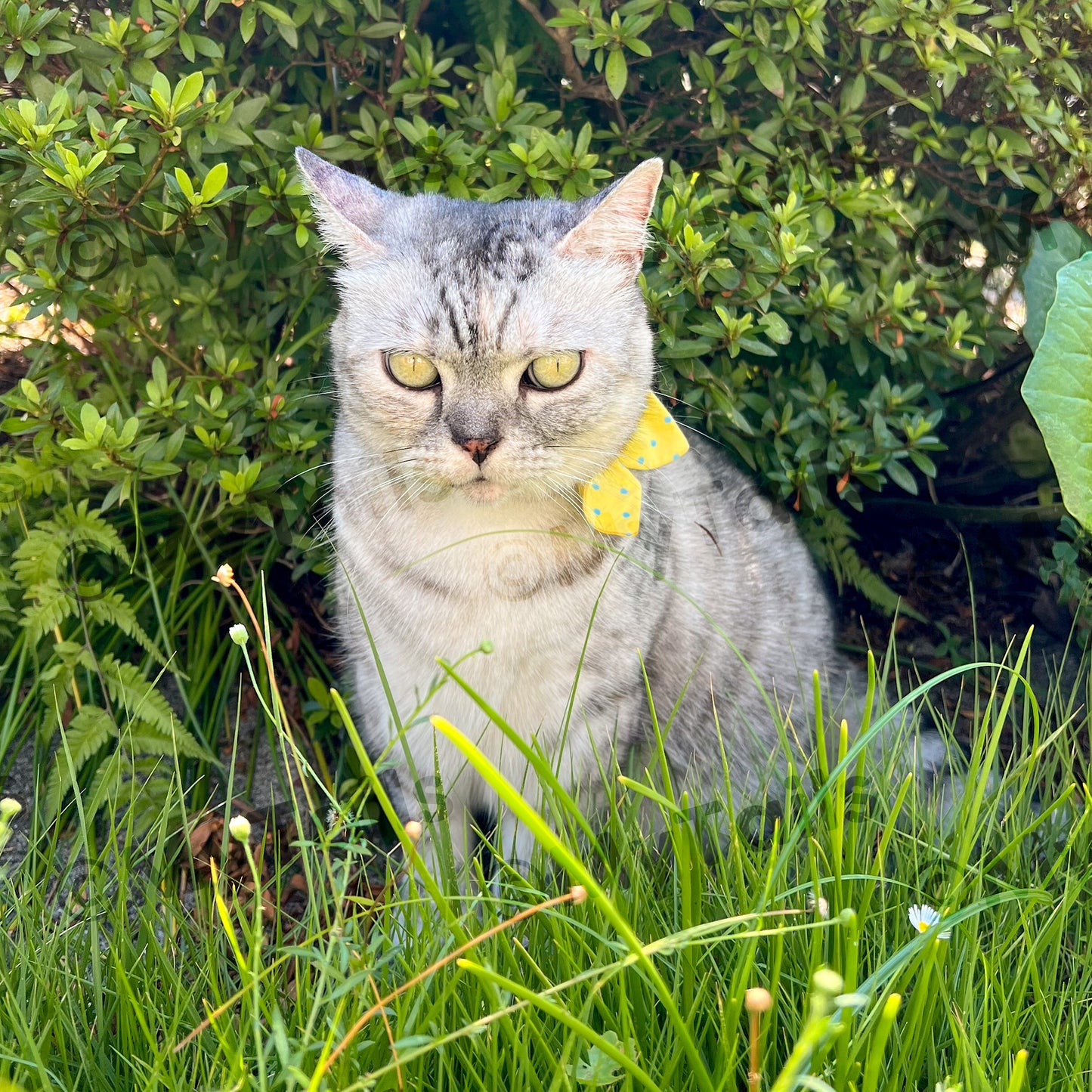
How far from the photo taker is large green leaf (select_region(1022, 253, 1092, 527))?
208cm

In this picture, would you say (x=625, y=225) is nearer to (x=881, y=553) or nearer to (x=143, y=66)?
(x=143, y=66)

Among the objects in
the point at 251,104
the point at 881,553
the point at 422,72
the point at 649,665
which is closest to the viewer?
the point at 649,665

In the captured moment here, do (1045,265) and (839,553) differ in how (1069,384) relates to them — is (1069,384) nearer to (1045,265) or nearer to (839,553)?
(1045,265)

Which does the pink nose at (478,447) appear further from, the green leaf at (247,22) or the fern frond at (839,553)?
the fern frond at (839,553)

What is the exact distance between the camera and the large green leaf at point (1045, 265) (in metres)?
2.55

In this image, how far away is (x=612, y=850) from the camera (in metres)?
1.78

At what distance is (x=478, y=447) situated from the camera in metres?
1.85

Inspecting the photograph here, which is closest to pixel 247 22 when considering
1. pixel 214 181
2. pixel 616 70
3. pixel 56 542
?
pixel 214 181

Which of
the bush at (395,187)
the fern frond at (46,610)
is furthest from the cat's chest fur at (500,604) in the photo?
the fern frond at (46,610)

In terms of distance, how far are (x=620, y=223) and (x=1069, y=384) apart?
0.92 m

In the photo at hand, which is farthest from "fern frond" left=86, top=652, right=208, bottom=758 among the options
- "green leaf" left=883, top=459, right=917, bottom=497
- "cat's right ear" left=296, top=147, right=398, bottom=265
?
"green leaf" left=883, top=459, right=917, bottom=497

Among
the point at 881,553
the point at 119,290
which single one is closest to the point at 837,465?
the point at 881,553

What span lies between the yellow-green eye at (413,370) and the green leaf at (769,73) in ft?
3.72

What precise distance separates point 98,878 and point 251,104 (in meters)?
1.63
